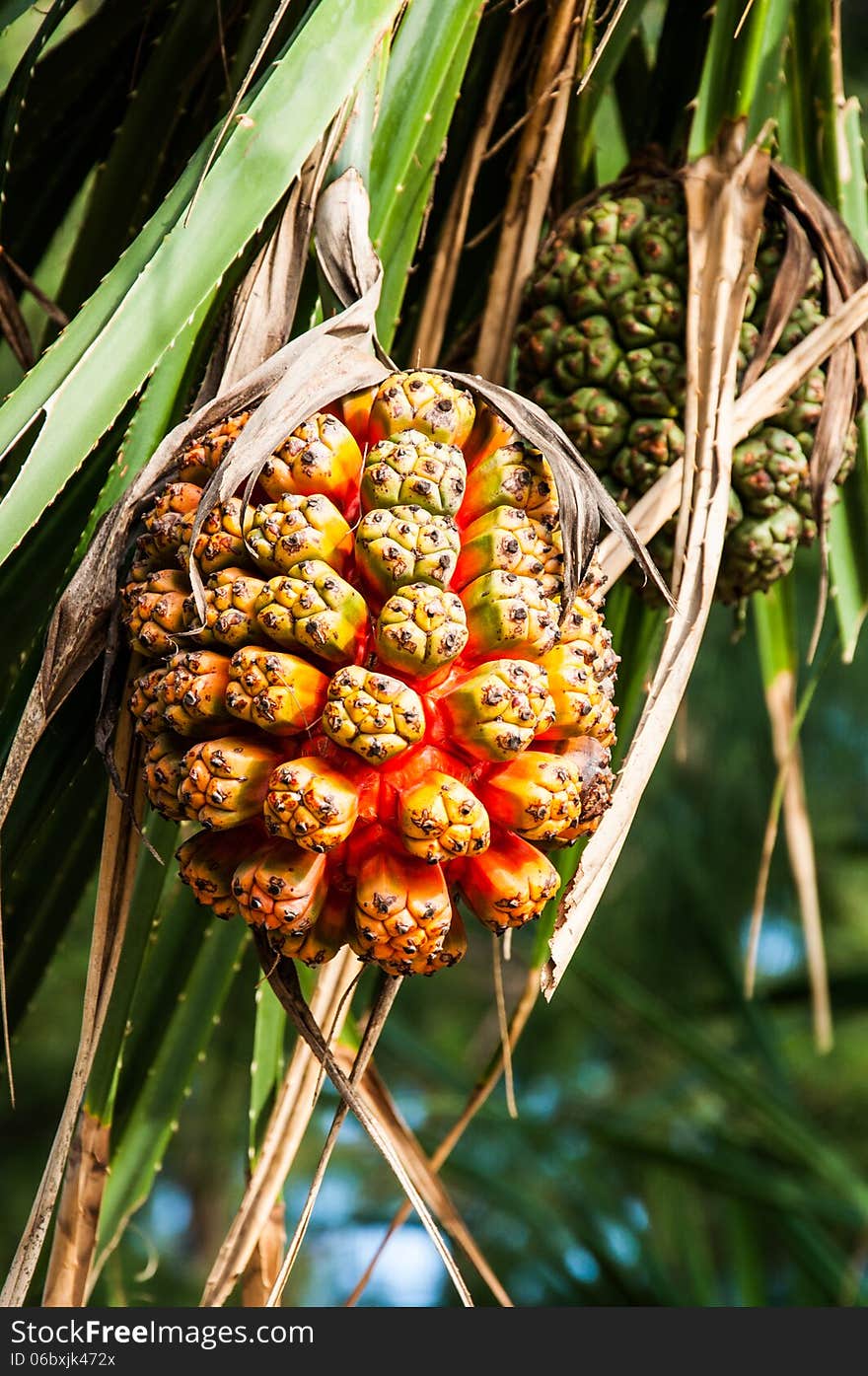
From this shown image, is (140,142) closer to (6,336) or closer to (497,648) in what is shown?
(6,336)

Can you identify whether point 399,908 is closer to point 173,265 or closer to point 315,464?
point 315,464

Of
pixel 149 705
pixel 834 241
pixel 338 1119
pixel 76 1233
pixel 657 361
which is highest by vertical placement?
pixel 834 241

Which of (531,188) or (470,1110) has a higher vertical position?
(531,188)

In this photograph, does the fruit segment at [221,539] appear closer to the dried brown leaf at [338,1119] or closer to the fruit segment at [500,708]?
the fruit segment at [500,708]

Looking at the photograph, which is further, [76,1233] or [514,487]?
[76,1233]

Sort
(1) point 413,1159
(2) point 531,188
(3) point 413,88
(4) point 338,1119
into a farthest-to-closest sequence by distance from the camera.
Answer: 1. (2) point 531,188
2. (1) point 413,1159
3. (3) point 413,88
4. (4) point 338,1119

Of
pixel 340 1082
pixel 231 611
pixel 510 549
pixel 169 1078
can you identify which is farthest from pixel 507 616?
pixel 169 1078

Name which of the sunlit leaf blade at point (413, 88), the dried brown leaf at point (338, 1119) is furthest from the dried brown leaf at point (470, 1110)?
the sunlit leaf blade at point (413, 88)

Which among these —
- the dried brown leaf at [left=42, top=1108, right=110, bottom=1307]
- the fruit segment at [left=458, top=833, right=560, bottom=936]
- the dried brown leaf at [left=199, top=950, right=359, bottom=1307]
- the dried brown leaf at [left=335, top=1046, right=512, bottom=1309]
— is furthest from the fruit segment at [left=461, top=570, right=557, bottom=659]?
the dried brown leaf at [left=42, top=1108, right=110, bottom=1307]

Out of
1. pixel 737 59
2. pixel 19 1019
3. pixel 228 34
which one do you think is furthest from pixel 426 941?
pixel 228 34
